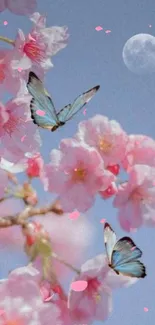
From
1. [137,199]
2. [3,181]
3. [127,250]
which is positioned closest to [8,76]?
[3,181]

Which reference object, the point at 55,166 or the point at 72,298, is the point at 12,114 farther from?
the point at 72,298

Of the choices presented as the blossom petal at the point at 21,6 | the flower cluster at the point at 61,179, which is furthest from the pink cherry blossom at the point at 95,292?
the blossom petal at the point at 21,6

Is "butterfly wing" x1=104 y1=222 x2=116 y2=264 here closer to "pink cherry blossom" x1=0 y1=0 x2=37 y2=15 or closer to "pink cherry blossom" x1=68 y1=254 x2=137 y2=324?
"pink cherry blossom" x1=68 y1=254 x2=137 y2=324

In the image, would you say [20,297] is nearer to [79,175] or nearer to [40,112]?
[79,175]

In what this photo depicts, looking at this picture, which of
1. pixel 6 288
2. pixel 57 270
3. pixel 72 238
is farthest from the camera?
pixel 72 238

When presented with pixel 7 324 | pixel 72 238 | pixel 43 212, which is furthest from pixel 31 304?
pixel 72 238

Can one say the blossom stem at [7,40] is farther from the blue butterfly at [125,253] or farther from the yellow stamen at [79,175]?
the blue butterfly at [125,253]

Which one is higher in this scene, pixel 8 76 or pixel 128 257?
pixel 8 76
